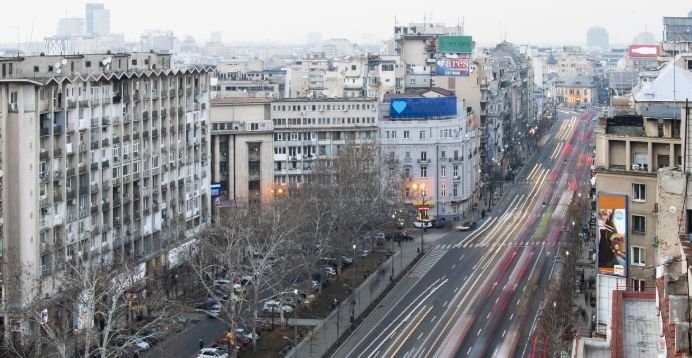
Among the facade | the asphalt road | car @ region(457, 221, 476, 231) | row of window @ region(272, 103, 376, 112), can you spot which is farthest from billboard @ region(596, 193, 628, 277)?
row of window @ region(272, 103, 376, 112)

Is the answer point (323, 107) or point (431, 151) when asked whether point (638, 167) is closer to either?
point (431, 151)

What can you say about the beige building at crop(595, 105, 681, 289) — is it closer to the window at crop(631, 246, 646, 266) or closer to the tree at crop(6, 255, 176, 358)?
the window at crop(631, 246, 646, 266)

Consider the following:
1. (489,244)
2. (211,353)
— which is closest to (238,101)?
(489,244)

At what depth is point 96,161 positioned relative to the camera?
75125 millimetres

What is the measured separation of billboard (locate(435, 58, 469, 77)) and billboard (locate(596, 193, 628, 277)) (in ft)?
297

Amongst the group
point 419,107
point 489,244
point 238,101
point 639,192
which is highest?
point 238,101

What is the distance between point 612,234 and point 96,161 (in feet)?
116

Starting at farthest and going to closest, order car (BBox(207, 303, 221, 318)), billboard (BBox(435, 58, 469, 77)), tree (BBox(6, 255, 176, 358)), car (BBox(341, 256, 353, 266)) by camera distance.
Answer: billboard (BBox(435, 58, 469, 77)), car (BBox(341, 256, 353, 266)), car (BBox(207, 303, 221, 318)), tree (BBox(6, 255, 176, 358))

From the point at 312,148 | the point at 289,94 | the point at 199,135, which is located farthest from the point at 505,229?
the point at 289,94

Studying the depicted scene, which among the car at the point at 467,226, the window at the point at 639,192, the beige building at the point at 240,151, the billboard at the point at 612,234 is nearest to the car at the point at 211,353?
the billboard at the point at 612,234

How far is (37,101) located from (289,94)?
12393 centimetres

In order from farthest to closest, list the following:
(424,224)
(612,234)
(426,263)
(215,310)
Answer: (424,224), (426,263), (215,310), (612,234)

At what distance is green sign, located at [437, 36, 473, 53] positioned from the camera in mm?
163125

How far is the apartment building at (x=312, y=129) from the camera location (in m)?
119
